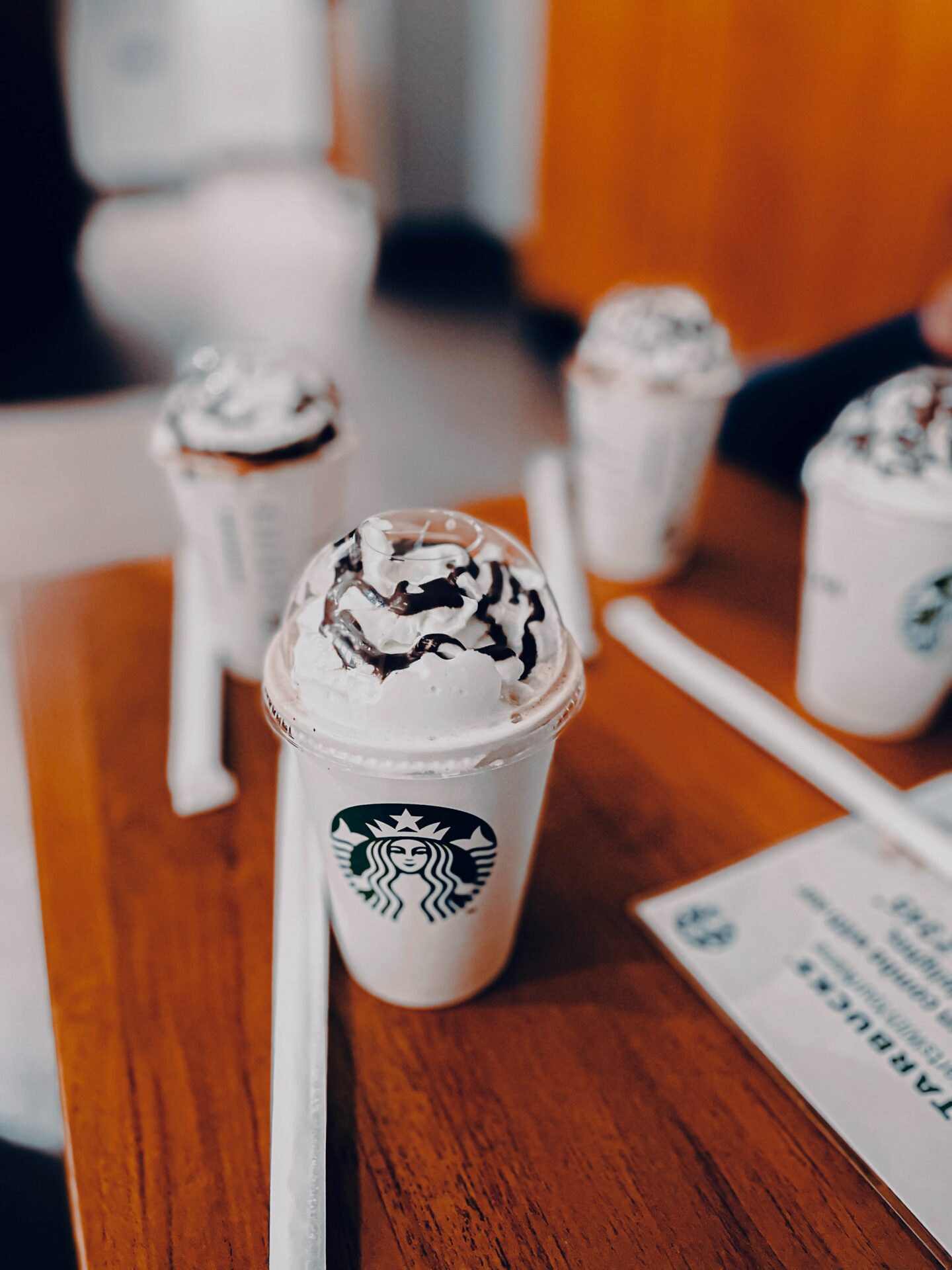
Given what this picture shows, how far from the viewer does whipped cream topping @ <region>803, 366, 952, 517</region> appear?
0.80m

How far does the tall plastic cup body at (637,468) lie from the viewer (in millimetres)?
1077

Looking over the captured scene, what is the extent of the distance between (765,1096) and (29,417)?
3548mm

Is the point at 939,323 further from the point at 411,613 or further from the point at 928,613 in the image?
the point at 411,613

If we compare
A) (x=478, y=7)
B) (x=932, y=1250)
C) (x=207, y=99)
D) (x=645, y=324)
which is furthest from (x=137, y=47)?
(x=932, y=1250)

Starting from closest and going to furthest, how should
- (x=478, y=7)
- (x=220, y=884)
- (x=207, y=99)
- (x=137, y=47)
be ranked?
1. (x=220, y=884)
2. (x=478, y=7)
3. (x=137, y=47)
4. (x=207, y=99)

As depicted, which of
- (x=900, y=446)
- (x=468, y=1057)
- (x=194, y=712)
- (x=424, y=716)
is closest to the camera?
(x=424, y=716)

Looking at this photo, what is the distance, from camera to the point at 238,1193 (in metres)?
0.57

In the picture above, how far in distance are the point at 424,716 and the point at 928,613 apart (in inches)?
21.6

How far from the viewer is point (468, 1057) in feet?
2.14

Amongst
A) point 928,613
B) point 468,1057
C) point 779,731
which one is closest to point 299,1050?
point 468,1057

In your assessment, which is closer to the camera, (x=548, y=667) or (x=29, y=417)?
(x=548, y=667)

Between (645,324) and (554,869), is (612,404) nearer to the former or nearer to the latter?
(645,324)

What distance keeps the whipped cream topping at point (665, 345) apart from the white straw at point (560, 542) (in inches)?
8.8

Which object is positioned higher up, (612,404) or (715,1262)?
(612,404)
